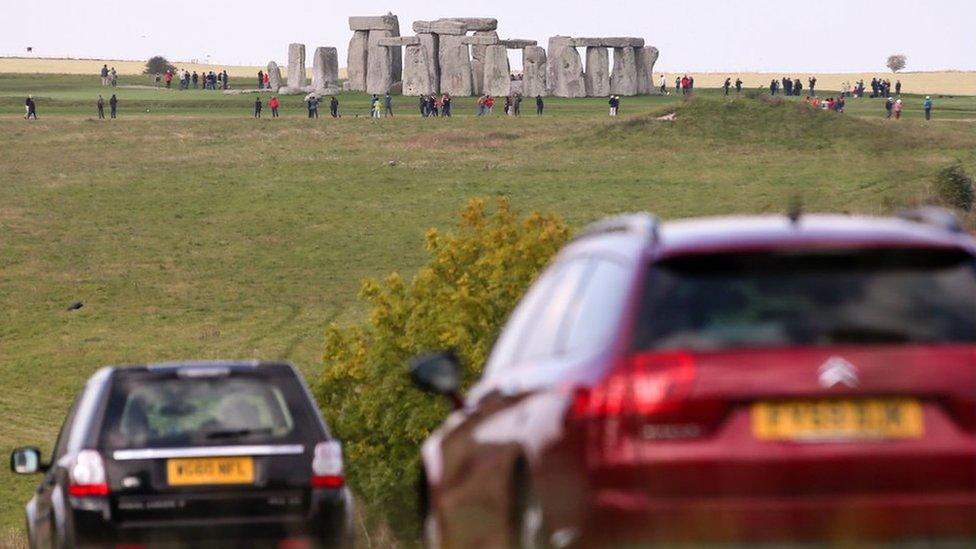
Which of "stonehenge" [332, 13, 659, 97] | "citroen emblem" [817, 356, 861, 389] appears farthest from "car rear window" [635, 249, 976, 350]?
"stonehenge" [332, 13, 659, 97]

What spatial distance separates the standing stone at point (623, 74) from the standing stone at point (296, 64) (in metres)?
22.9

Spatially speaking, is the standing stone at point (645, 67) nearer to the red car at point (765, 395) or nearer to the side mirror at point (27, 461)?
the side mirror at point (27, 461)

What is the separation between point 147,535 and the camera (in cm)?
1252

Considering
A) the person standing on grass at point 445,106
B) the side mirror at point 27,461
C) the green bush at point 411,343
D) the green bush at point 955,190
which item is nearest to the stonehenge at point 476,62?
the person standing on grass at point 445,106

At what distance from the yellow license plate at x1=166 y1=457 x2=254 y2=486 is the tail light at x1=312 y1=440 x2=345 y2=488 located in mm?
425

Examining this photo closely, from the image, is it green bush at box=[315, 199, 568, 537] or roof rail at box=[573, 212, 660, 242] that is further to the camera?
green bush at box=[315, 199, 568, 537]

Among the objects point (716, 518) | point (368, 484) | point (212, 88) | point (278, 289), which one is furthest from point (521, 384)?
point (212, 88)

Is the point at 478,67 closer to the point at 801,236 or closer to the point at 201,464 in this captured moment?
the point at 201,464

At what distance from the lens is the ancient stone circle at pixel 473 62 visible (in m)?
128

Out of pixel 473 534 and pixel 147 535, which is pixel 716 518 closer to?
pixel 473 534

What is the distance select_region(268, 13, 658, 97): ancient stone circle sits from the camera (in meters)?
128

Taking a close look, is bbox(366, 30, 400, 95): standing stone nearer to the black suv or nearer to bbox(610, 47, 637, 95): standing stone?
bbox(610, 47, 637, 95): standing stone

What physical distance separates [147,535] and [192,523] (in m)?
0.29

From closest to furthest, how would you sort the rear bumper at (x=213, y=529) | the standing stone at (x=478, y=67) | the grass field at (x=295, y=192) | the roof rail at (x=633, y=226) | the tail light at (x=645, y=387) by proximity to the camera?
the tail light at (x=645, y=387) < the roof rail at (x=633, y=226) < the rear bumper at (x=213, y=529) < the grass field at (x=295, y=192) < the standing stone at (x=478, y=67)
